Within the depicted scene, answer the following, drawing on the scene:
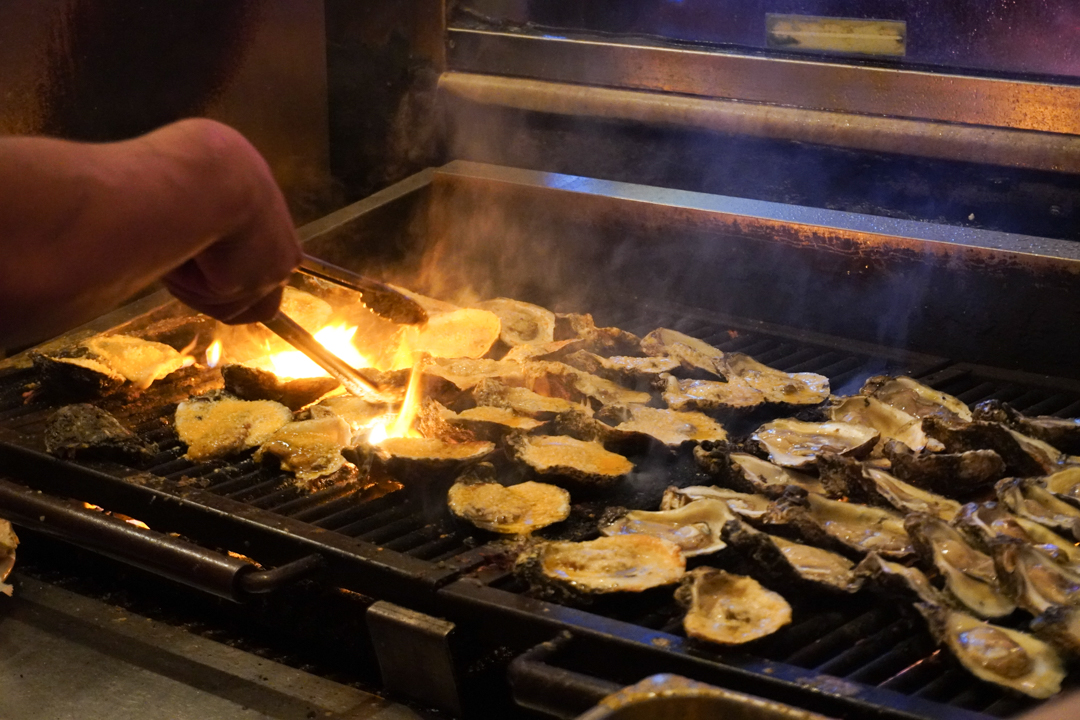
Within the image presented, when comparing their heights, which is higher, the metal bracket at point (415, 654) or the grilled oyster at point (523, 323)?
the grilled oyster at point (523, 323)

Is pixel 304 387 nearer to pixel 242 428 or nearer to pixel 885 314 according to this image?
pixel 242 428

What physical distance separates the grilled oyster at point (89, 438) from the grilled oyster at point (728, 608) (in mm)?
1654

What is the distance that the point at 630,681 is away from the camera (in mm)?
2180

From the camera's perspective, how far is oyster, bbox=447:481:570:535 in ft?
8.83

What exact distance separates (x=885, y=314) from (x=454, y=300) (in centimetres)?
180

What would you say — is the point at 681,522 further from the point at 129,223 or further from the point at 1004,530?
the point at 129,223

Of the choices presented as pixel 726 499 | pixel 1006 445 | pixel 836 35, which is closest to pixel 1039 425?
pixel 1006 445

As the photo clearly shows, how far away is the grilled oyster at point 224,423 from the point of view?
3217 millimetres

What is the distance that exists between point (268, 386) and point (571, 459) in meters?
1.11

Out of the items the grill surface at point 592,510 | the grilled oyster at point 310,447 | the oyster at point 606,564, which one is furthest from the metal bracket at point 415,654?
the grilled oyster at point 310,447

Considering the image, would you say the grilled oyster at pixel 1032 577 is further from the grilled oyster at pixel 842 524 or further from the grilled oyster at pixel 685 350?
the grilled oyster at pixel 685 350

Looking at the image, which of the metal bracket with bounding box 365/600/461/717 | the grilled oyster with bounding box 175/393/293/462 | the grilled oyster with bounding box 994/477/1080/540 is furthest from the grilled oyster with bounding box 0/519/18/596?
the grilled oyster with bounding box 994/477/1080/540

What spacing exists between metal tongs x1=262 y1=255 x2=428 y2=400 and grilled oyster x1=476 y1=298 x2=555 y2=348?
42 cm

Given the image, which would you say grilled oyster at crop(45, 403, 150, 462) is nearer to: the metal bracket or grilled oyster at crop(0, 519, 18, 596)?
grilled oyster at crop(0, 519, 18, 596)
